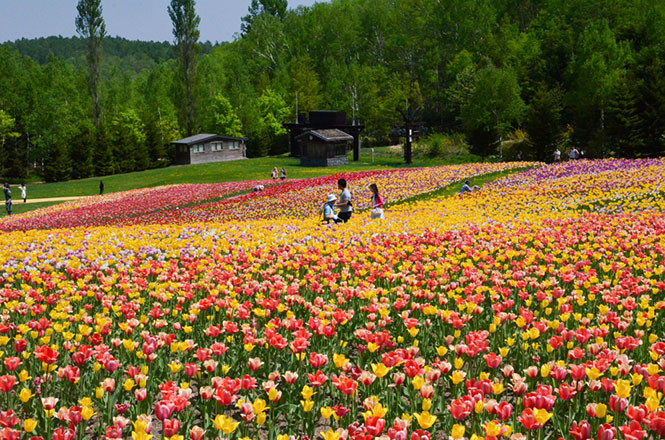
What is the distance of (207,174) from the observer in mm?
62469

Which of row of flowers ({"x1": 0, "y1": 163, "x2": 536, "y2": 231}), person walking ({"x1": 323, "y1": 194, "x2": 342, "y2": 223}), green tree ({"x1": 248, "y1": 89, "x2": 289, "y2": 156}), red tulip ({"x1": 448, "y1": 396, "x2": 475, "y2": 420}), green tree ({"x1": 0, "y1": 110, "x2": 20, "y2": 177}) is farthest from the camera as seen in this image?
green tree ({"x1": 248, "y1": 89, "x2": 289, "y2": 156})

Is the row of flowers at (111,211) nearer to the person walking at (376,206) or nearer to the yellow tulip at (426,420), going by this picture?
the person walking at (376,206)

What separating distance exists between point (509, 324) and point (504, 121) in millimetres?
61647

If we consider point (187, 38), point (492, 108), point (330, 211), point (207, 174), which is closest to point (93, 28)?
point (187, 38)

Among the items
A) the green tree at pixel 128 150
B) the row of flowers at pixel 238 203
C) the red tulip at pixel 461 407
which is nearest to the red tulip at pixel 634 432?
the red tulip at pixel 461 407

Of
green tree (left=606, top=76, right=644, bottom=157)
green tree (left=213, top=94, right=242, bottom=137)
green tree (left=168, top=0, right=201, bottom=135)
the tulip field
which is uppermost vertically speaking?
green tree (left=168, top=0, right=201, bottom=135)

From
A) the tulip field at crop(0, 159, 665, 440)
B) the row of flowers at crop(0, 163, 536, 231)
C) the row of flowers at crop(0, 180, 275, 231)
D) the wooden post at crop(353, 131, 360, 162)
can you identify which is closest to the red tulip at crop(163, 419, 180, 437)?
the tulip field at crop(0, 159, 665, 440)

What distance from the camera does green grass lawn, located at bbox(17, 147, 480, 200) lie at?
5644cm

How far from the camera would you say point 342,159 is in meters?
68.5

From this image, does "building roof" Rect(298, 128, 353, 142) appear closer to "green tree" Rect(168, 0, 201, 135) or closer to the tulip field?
"green tree" Rect(168, 0, 201, 135)

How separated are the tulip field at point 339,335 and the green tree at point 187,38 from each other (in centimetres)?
8280

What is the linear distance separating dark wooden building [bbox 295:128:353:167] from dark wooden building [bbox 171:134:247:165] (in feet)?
58.2

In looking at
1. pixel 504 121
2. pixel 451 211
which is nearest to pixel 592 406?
pixel 451 211

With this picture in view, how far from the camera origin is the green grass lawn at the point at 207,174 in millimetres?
56438
